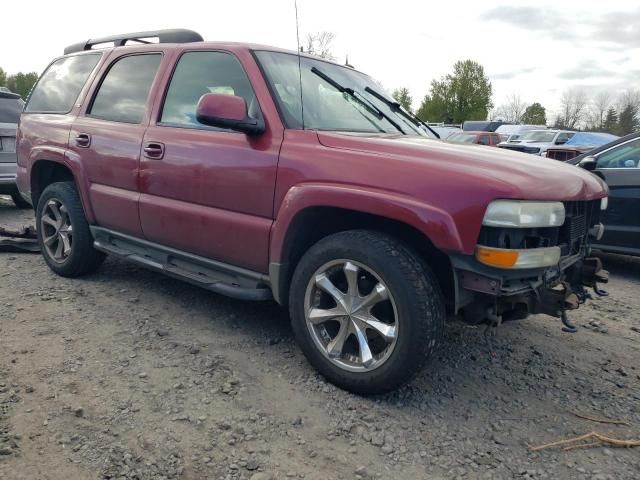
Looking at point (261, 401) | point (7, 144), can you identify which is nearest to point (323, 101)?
point (261, 401)

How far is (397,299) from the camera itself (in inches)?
101

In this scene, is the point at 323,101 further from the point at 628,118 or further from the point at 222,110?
the point at 628,118

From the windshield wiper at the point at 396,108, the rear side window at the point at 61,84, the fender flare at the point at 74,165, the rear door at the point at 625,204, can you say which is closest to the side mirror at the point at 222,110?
the windshield wiper at the point at 396,108

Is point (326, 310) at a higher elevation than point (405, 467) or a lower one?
higher

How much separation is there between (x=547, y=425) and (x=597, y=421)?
0.29 m

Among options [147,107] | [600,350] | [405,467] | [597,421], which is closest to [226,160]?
[147,107]

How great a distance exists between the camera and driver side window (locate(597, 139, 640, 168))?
5.57 meters

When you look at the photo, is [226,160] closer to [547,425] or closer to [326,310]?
[326,310]

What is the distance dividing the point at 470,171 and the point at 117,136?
2.58 m

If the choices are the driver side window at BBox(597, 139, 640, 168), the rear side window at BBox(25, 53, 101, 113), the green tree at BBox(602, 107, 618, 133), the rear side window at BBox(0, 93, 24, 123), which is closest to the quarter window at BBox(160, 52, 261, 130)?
the rear side window at BBox(25, 53, 101, 113)

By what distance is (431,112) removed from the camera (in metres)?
64.0

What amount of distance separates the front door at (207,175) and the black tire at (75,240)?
2.84 feet

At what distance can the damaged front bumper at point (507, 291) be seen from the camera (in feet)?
7.92

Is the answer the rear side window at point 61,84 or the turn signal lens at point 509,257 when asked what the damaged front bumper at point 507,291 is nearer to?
the turn signal lens at point 509,257
